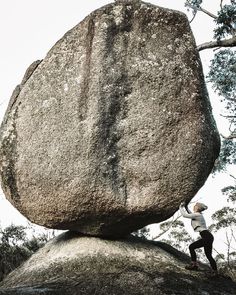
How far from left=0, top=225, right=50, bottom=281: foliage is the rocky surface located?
30.8 feet

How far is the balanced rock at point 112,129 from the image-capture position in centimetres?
516

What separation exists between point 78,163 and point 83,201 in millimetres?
459

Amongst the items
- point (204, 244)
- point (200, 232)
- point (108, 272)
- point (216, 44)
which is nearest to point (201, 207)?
point (200, 232)

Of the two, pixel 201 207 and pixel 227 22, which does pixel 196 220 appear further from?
pixel 227 22

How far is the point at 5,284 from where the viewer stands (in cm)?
521

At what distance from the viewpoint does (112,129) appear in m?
5.31

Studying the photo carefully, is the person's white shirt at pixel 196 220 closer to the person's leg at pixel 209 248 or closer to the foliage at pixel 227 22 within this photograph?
the person's leg at pixel 209 248

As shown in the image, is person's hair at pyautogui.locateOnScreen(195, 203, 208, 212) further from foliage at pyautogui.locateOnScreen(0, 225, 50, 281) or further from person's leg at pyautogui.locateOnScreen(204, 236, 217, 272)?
foliage at pyautogui.locateOnScreen(0, 225, 50, 281)

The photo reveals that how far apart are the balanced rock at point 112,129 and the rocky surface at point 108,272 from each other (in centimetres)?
28

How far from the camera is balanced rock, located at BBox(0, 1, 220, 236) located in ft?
16.9

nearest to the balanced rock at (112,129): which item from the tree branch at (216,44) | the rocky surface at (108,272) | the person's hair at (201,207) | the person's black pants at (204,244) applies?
the person's hair at (201,207)

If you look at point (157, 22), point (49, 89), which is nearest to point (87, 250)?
point (49, 89)

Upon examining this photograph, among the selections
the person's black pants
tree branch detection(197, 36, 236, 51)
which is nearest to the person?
the person's black pants

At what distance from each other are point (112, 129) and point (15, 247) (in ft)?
42.6
